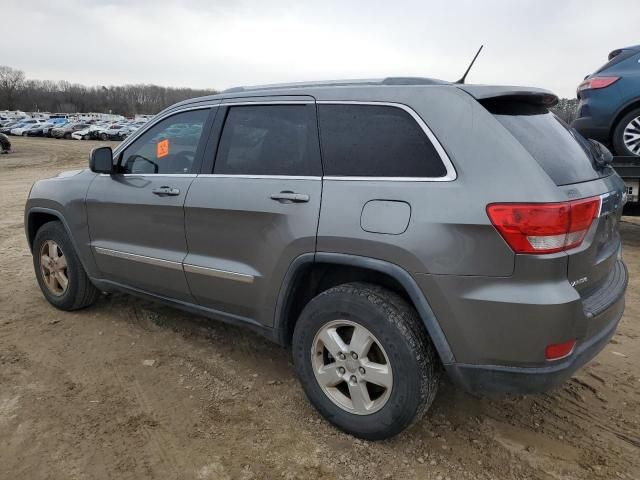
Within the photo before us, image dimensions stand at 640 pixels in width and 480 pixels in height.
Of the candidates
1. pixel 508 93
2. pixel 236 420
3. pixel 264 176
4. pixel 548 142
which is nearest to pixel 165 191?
pixel 264 176

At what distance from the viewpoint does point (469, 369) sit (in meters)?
2.38

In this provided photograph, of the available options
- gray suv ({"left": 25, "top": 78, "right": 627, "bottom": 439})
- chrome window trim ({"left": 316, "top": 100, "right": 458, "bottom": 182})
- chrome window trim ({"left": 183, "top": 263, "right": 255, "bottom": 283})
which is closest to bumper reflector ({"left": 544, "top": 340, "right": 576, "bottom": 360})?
gray suv ({"left": 25, "top": 78, "right": 627, "bottom": 439})

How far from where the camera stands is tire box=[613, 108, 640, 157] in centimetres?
646

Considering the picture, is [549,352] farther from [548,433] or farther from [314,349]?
[314,349]

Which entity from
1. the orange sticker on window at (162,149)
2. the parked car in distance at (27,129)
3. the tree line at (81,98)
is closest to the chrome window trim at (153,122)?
the orange sticker on window at (162,149)

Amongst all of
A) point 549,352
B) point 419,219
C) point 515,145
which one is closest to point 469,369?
point 549,352

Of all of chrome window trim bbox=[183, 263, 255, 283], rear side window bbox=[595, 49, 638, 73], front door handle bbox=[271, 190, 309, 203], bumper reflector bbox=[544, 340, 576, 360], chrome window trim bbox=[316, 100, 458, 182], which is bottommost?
chrome window trim bbox=[183, 263, 255, 283]

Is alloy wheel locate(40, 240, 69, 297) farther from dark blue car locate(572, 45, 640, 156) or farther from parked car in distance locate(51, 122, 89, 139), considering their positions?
parked car in distance locate(51, 122, 89, 139)

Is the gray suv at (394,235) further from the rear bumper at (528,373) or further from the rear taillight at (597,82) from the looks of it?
the rear taillight at (597,82)

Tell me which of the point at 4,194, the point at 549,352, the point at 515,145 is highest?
the point at 515,145

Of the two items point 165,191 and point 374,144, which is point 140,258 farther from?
point 374,144

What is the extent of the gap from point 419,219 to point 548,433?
143 cm

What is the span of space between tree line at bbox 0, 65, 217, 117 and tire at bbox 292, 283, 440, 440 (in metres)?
108

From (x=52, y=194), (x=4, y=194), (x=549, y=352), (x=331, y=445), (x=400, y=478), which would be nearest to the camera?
(x=549, y=352)
